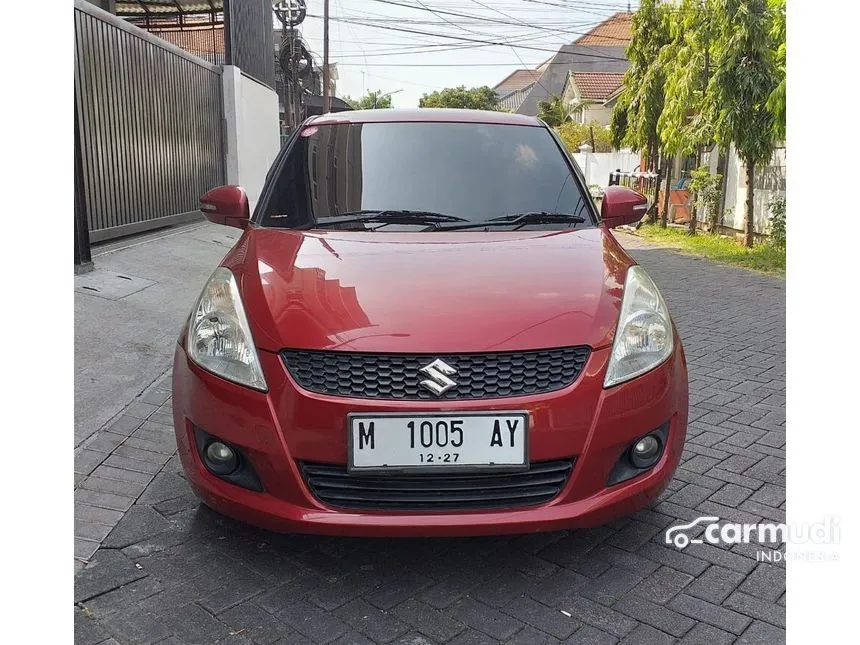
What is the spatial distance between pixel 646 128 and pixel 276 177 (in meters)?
13.8

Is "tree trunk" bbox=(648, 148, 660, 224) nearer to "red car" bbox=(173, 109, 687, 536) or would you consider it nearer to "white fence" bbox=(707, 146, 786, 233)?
"white fence" bbox=(707, 146, 786, 233)

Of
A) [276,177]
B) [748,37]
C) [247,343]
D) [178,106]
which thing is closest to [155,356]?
[276,177]

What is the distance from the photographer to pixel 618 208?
3.54 m

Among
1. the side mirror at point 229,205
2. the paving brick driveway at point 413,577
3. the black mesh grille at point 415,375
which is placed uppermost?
the side mirror at point 229,205

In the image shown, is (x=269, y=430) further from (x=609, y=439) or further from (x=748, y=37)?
(x=748, y=37)

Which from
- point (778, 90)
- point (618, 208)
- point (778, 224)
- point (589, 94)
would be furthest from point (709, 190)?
point (589, 94)

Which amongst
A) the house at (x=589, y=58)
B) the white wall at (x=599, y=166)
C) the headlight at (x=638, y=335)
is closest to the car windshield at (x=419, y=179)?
the headlight at (x=638, y=335)

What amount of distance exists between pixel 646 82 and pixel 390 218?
13.8 meters

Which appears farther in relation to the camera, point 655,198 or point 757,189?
point 655,198

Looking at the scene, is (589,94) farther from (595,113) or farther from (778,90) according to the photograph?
(778,90)

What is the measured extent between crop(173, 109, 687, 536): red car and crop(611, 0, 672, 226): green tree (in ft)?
45.2

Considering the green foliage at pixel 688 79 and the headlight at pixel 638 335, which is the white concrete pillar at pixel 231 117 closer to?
the green foliage at pixel 688 79

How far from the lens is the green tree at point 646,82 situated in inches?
607

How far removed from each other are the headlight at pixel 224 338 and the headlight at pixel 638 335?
1080 mm
